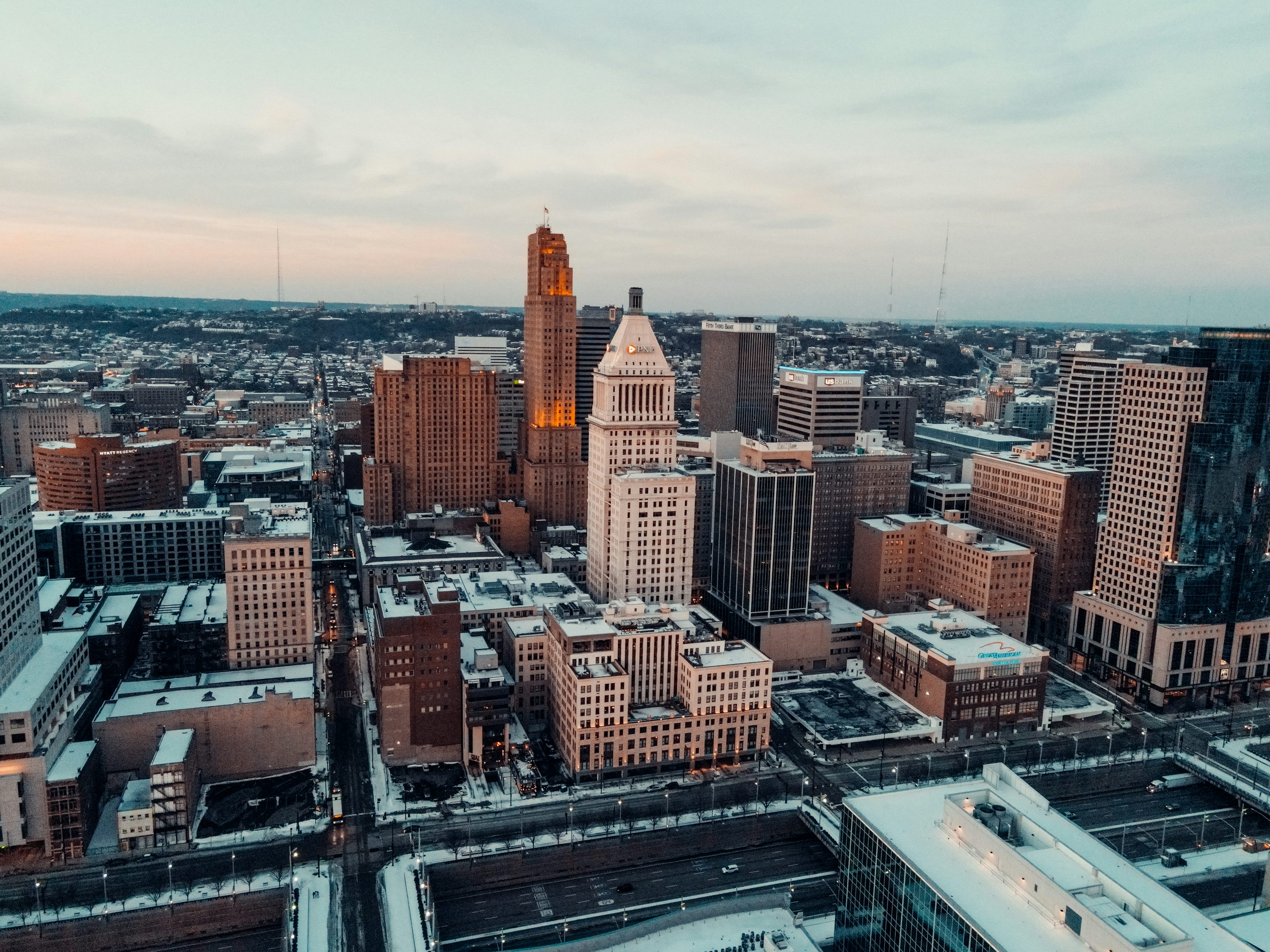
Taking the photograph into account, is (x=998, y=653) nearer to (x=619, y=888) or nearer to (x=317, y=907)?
(x=619, y=888)

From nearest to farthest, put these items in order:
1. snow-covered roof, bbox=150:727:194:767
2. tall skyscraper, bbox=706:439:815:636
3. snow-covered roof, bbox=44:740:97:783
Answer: snow-covered roof, bbox=44:740:97:783, snow-covered roof, bbox=150:727:194:767, tall skyscraper, bbox=706:439:815:636

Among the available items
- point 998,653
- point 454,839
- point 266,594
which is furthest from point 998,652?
point 266,594

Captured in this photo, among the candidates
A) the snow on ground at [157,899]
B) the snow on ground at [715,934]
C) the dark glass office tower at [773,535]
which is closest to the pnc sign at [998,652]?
the dark glass office tower at [773,535]

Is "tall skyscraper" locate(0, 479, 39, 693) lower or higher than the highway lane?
higher

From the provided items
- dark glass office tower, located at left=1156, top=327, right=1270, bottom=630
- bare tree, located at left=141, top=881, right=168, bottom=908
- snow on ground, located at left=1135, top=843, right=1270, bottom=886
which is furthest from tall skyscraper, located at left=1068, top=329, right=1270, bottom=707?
bare tree, located at left=141, top=881, right=168, bottom=908

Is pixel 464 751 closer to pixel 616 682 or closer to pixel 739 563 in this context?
pixel 616 682

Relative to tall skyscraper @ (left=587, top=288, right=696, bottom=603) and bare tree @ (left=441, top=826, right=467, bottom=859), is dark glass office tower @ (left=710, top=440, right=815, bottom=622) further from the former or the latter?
bare tree @ (left=441, top=826, right=467, bottom=859)

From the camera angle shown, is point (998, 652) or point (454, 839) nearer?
point (454, 839)
